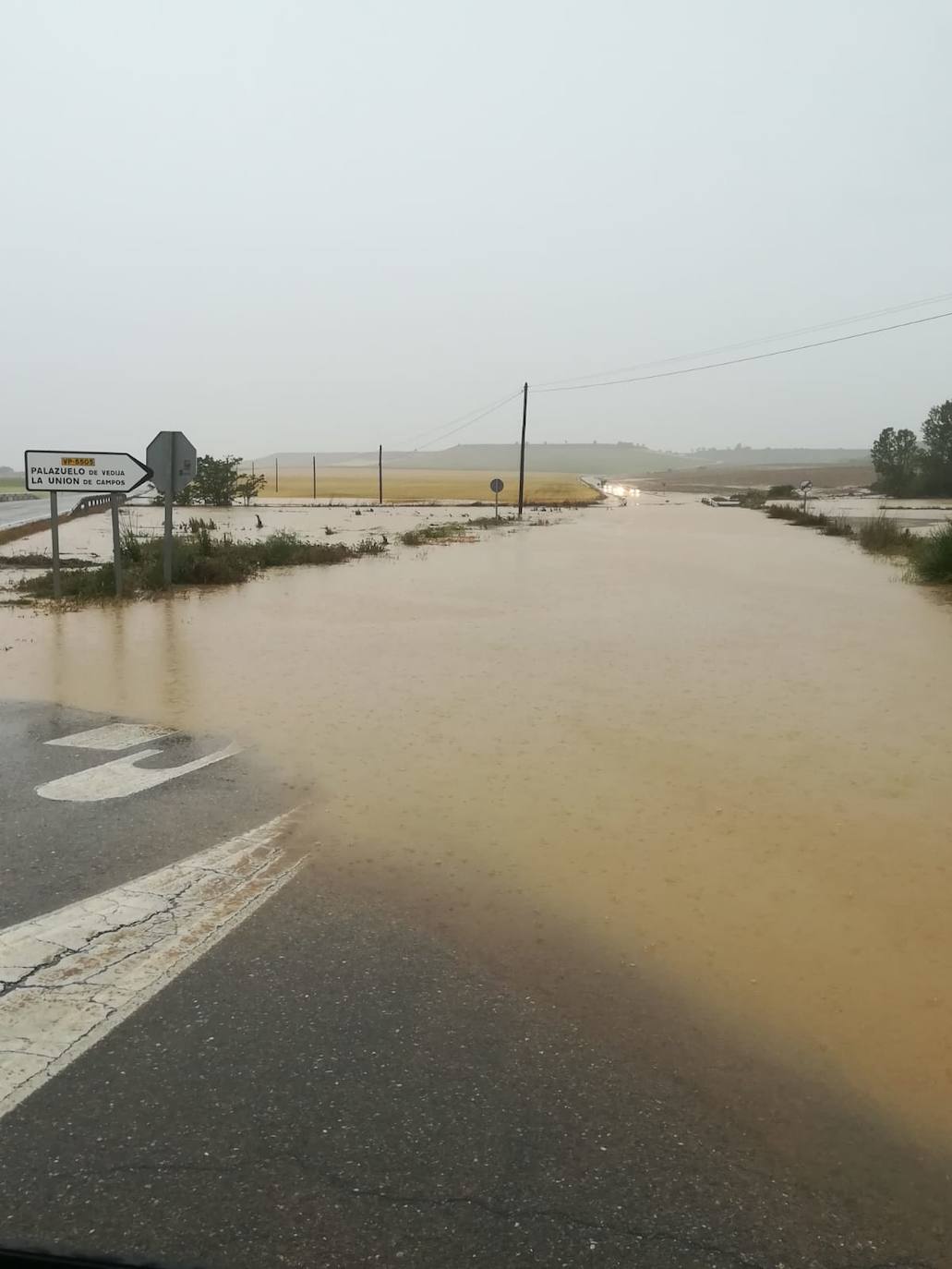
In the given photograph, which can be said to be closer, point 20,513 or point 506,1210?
point 506,1210

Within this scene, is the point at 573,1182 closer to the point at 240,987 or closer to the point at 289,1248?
the point at 289,1248

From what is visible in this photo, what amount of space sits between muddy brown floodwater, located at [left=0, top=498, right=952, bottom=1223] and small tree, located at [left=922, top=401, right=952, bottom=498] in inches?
2352

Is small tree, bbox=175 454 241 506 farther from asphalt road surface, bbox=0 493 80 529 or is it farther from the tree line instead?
the tree line

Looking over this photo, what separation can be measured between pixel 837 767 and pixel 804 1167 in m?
4.50

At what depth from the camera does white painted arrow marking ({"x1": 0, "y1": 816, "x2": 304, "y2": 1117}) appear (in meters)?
3.39

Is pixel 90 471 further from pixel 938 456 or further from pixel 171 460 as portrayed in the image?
pixel 938 456

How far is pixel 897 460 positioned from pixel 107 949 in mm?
80361

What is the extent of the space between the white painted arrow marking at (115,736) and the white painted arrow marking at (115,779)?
0.34 meters

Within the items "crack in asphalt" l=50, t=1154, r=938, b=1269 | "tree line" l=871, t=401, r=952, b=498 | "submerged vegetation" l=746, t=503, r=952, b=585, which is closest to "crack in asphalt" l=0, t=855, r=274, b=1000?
"crack in asphalt" l=50, t=1154, r=938, b=1269

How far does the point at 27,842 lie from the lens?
17.3ft

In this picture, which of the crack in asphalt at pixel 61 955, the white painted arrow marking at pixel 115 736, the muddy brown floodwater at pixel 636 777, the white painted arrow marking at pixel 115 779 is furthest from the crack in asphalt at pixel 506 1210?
the white painted arrow marking at pixel 115 736

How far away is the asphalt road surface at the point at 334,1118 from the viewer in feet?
8.37

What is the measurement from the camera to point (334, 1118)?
2996 mm

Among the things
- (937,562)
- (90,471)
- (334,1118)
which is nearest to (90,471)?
(90,471)
